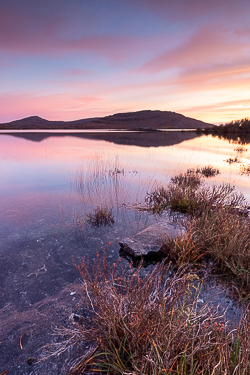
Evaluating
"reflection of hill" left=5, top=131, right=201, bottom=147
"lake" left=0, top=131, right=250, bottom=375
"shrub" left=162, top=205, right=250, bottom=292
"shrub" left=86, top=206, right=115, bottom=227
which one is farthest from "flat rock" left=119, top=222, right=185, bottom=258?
"reflection of hill" left=5, top=131, right=201, bottom=147

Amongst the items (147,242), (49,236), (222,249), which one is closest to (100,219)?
(49,236)

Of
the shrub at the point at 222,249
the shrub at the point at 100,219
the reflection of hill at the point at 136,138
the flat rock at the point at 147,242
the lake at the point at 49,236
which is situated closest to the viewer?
the lake at the point at 49,236

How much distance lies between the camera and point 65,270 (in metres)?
4.37

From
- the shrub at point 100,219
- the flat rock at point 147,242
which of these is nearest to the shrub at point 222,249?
the flat rock at point 147,242

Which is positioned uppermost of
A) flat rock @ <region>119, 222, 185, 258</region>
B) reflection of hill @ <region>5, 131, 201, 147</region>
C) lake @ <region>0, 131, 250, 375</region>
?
reflection of hill @ <region>5, 131, 201, 147</region>

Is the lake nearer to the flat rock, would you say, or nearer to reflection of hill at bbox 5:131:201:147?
the flat rock

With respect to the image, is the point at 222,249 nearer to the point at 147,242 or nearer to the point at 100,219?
the point at 147,242

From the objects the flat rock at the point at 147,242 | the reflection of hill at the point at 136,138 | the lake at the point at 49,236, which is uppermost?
the reflection of hill at the point at 136,138

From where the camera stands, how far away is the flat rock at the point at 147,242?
476cm

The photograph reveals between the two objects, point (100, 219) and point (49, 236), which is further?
point (100, 219)

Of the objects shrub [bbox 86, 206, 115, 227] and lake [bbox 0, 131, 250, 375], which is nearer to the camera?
lake [bbox 0, 131, 250, 375]

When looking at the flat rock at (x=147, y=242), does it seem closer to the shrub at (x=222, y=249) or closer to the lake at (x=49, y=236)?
the shrub at (x=222, y=249)

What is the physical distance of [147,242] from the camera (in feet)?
16.6

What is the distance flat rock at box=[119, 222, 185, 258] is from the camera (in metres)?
4.76
